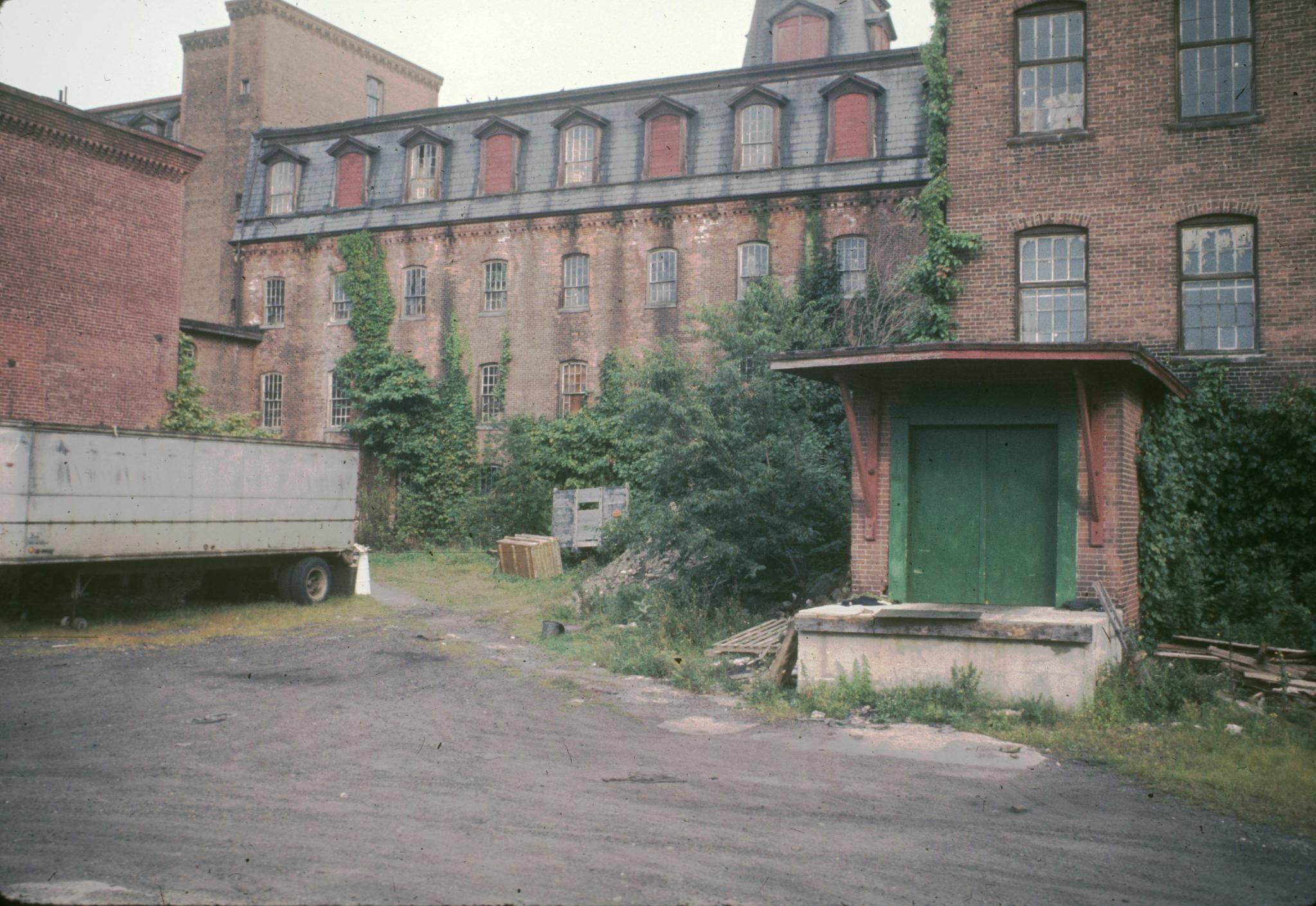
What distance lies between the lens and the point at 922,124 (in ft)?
84.9

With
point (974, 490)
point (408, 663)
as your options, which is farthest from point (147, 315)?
point (974, 490)

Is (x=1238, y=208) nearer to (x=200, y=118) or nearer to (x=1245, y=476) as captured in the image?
(x=1245, y=476)

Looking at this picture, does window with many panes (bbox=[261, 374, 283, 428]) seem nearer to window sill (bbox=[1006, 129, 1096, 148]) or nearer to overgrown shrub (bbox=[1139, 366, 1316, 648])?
window sill (bbox=[1006, 129, 1096, 148])

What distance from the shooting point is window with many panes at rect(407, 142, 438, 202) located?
1232 inches

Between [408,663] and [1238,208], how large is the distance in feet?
42.3

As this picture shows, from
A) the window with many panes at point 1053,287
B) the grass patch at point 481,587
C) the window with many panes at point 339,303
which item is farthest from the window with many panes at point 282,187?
the window with many panes at point 1053,287

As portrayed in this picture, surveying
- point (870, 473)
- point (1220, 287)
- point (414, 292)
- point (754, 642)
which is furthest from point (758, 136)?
point (754, 642)

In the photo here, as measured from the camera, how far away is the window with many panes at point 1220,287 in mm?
14641

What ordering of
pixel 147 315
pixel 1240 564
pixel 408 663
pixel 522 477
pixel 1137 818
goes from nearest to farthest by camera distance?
pixel 1137 818, pixel 408 663, pixel 1240 564, pixel 147 315, pixel 522 477

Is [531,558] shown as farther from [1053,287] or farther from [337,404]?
[1053,287]

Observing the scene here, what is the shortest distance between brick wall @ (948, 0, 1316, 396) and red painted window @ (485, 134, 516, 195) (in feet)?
56.4

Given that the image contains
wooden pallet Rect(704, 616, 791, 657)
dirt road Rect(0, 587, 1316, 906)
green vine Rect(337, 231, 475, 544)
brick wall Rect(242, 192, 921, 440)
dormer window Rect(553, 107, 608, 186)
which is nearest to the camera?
dirt road Rect(0, 587, 1316, 906)

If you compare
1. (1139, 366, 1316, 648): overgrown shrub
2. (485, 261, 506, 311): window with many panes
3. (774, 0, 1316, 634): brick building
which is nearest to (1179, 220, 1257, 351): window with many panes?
(774, 0, 1316, 634): brick building

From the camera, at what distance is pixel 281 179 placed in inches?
1314
